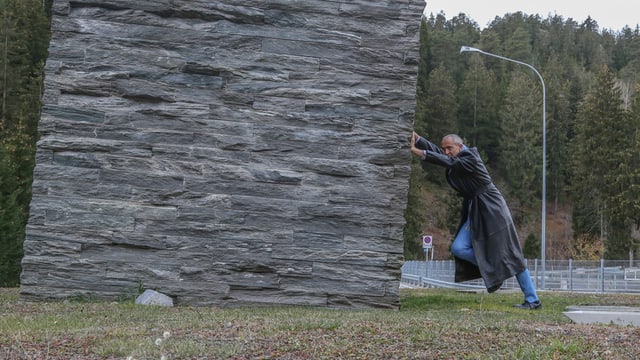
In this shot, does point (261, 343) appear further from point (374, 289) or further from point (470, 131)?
point (470, 131)

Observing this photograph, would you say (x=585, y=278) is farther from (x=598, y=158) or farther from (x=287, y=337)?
(x=598, y=158)

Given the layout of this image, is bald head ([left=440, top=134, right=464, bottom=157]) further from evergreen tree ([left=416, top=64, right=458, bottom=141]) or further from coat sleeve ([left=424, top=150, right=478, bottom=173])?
evergreen tree ([left=416, top=64, right=458, bottom=141])

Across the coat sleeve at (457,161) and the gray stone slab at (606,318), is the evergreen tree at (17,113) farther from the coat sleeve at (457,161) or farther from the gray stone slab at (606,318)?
the gray stone slab at (606,318)

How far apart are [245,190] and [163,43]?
1878 mm

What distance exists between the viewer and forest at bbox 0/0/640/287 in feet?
124

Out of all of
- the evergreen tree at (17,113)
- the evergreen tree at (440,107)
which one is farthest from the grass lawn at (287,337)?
the evergreen tree at (440,107)

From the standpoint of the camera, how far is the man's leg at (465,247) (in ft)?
26.1

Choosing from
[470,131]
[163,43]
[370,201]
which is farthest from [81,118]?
[470,131]

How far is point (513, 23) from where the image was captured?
405 ft

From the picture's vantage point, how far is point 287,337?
472 cm

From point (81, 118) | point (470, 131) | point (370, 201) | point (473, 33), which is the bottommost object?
point (370, 201)

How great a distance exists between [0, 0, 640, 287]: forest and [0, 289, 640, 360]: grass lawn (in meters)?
17.0

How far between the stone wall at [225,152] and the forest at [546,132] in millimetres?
32042

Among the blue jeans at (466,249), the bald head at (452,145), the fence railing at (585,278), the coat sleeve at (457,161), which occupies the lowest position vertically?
the fence railing at (585,278)
